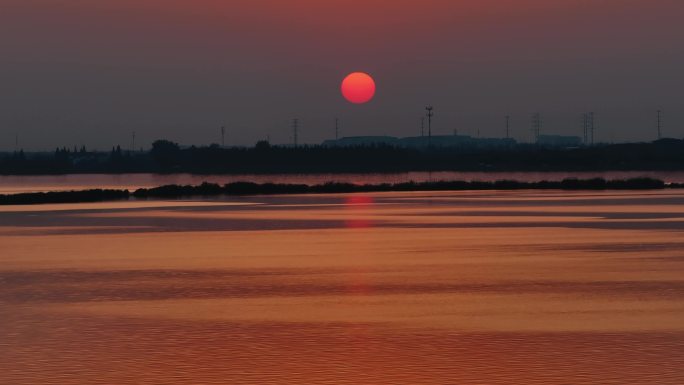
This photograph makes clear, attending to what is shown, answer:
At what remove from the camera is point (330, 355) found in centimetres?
1481

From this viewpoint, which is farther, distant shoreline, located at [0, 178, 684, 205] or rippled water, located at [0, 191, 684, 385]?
distant shoreline, located at [0, 178, 684, 205]

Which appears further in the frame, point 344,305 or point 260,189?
point 260,189

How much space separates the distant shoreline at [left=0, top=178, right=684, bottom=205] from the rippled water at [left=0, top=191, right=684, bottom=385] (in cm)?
3040

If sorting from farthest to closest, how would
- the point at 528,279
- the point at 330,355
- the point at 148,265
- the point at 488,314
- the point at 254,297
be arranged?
1. the point at 148,265
2. the point at 528,279
3. the point at 254,297
4. the point at 488,314
5. the point at 330,355

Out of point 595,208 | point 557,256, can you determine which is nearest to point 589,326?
point 557,256

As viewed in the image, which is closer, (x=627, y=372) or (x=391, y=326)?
(x=627, y=372)

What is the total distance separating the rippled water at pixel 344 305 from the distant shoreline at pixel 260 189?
30399 millimetres

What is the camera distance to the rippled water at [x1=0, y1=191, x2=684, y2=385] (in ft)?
46.0

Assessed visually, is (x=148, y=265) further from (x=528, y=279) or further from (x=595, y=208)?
(x=595, y=208)

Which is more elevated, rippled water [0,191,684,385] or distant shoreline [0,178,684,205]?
distant shoreline [0,178,684,205]

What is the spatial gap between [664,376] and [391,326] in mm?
4741

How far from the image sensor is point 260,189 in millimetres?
79000

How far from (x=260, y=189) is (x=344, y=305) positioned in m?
59.9

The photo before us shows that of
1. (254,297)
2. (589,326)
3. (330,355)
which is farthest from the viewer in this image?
(254,297)
